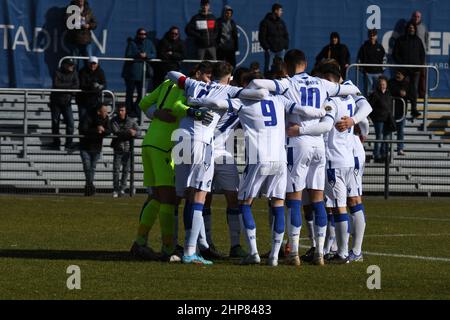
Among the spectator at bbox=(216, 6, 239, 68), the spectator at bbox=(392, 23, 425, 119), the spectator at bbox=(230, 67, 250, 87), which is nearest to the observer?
the spectator at bbox=(230, 67, 250, 87)

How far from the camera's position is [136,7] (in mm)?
30203

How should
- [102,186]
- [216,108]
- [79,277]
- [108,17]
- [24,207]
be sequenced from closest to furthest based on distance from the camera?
[79,277] < [216,108] < [24,207] < [102,186] < [108,17]

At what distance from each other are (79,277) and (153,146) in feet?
9.21

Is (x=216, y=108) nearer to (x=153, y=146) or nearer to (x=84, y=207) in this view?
(x=153, y=146)

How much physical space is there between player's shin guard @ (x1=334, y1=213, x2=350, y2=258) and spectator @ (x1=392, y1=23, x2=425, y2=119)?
16513mm

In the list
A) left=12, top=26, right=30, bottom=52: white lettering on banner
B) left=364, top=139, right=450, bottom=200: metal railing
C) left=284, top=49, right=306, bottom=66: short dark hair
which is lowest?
left=364, top=139, right=450, bottom=200: metal railing

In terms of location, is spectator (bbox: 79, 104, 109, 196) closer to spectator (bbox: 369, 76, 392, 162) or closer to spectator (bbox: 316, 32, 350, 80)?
spectator (bbox: 316, 32, 350, 80)

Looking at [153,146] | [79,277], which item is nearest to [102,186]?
[153,146]

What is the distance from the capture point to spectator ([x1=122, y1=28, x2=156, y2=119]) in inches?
1129

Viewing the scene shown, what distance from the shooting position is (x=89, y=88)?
2795 centimetres

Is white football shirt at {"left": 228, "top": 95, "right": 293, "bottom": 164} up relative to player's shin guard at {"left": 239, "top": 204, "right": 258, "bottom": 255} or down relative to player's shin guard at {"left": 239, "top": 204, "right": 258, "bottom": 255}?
up

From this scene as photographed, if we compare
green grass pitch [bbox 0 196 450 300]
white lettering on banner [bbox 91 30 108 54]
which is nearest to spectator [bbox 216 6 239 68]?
white lettering on banner [bbox 91 30 108 54]

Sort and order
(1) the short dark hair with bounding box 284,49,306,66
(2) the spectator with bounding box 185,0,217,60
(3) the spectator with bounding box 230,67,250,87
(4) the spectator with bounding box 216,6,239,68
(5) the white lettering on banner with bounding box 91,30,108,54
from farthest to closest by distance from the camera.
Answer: (5) the white lettering on banner with bounding box 91,30,108,54 < (4) the spectator with bounding box 216,6,239,68 < (2) the spectator with bounding box 185,0,217,60 < (3) the spectator with bounding box 230,67,250,87 < (1) the short dark hair with bounding box 284,49,306,66

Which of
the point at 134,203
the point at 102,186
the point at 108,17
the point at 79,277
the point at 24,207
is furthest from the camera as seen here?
the point at 108,17
